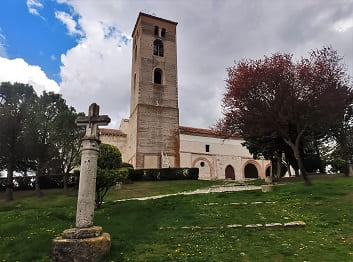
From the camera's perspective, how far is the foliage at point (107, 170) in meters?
14.4

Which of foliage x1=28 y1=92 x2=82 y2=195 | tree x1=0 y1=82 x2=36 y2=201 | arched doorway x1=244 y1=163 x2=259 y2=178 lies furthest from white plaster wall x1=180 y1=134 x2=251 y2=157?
tree x1=0 y1=82 x2=36 y2=201

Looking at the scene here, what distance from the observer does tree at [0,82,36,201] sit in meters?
24.5

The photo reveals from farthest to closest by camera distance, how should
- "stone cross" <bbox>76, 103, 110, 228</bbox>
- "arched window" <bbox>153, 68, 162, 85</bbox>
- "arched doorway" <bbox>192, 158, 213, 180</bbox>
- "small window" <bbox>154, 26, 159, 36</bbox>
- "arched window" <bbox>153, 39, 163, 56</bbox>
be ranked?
1. "small window" <bbox>154, 26, 159, 36</bbox>
2. "arched window" <bbox>153, 39, 163, 56</bbox>
3. "arched doorway" <bbox>192, 158, 213, 180</bbox>
4. "arched window" <bbox>153, 68, 162, 85</bbox>
5. "stone cross" <bbox>76, 103, 110, 228</bbox>

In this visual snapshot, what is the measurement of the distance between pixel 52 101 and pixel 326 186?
72.7ft

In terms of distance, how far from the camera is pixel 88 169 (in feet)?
26.0

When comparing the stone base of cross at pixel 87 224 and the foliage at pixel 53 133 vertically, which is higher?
the foliage at pixel 53 133

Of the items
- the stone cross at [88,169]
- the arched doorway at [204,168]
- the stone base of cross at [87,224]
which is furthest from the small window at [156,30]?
the stone cross at [88,169]

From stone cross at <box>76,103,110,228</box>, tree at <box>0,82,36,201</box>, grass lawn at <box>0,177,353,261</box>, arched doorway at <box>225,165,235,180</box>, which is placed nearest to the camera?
grass lawn at <box>0,177,353,261</box>

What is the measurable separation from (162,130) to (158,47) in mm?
11521

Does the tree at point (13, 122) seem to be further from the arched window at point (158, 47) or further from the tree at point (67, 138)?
the arched window at point (158, 47)

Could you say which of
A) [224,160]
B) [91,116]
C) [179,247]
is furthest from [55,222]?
[224,160]

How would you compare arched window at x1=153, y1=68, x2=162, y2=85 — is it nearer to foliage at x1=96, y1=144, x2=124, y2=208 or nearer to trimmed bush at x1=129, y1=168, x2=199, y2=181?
trimmed bush at x1=129, y1=168, x2=199, y2=181

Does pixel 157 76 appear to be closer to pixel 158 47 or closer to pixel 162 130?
pixel 158 47

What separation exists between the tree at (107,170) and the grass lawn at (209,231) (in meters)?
1.75
